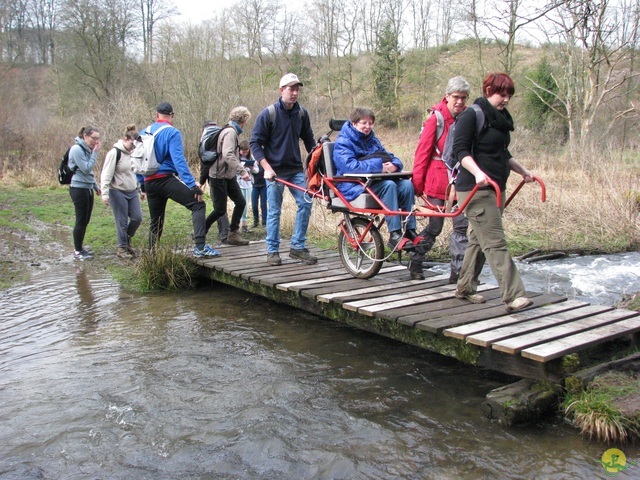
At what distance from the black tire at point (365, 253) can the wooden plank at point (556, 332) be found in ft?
6.53

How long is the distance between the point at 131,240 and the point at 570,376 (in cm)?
787

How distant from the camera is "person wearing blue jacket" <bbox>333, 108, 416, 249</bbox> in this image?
591 centimetres

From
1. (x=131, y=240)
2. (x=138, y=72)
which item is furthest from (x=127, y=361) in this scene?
(x=138, y=72)

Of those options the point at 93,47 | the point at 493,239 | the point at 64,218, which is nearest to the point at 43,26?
the point at 93,47

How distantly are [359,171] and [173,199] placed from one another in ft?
9.74

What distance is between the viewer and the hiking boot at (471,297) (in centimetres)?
523

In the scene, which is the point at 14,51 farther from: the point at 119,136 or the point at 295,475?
the point at 295,475

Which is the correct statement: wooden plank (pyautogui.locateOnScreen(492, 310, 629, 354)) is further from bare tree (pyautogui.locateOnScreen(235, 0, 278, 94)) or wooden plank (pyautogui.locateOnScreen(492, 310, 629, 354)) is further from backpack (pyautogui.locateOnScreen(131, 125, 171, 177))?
bare tree (pyautogui.locateOnScreen(235, 0, 278, 94))

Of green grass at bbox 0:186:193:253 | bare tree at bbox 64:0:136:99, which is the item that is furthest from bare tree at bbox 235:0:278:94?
green grass at bbox 0:186:193:253

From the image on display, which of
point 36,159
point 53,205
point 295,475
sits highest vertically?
point 36,159

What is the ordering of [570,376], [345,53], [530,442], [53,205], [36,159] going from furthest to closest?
[345,53], [36,159], [53,205], [570,376], [530,442]

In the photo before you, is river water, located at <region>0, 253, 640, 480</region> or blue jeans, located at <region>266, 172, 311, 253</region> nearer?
river water, located at <region>0, 253, 640, 480</region>

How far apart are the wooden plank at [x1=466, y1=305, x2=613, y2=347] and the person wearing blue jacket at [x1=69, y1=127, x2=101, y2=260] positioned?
6.58 metres

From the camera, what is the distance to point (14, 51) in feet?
135
